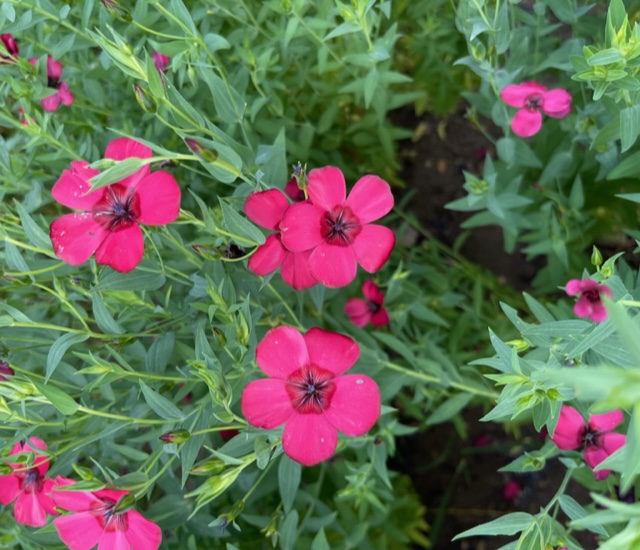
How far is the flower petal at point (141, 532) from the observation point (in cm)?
102

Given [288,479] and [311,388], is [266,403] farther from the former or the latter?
[288,479]

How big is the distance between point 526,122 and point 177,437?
882 millimetres

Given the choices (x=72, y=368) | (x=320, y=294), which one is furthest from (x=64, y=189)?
(x=320, y=294)

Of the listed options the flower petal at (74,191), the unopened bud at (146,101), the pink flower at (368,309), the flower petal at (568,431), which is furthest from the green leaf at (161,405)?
the flower petal at (568,431)

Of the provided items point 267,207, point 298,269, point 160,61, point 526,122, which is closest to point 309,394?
point 298,269

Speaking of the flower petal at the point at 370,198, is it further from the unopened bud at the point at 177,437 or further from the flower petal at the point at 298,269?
the unopened bud at the point at 177,437

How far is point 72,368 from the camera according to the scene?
1271mm

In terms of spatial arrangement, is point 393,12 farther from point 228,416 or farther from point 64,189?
point 228,416

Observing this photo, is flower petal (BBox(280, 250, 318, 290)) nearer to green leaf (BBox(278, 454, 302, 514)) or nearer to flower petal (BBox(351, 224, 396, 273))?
flower petal (BBox(351, 224, 396, 273))

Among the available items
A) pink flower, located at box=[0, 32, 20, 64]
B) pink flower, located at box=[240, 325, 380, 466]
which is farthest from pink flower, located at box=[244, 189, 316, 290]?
pink flower, located at box=[0, 32, 20, 64]

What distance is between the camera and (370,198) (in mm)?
1104

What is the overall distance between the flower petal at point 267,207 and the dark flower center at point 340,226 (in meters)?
0.08

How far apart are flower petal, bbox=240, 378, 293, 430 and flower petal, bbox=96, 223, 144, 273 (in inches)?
10.5

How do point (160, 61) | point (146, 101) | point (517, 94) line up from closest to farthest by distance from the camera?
point (146, 101) < point (517, 94) < point (160, 61)
